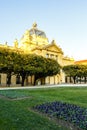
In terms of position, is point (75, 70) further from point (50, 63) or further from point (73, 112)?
point (73, 112)

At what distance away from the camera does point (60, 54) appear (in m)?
70.2

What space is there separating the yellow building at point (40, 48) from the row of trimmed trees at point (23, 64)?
39.5 feet

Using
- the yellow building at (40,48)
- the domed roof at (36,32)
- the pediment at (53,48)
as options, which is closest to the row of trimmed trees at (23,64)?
the yellow building at (40,48)

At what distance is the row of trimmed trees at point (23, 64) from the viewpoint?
39094 mm

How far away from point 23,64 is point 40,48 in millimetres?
23604

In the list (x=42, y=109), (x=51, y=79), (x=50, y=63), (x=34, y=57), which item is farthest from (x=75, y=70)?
(x=42, y=109)

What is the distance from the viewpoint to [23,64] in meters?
41.1

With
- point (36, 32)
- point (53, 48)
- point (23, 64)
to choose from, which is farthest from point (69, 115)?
point (36, 32)

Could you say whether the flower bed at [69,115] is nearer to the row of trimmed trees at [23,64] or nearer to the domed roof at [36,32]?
the row of trimmed trees at [23,64]

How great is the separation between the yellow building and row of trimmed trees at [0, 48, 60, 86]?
12.0m

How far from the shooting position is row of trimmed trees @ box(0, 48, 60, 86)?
39094mm

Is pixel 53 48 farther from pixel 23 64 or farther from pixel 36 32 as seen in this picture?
pixel 23 64

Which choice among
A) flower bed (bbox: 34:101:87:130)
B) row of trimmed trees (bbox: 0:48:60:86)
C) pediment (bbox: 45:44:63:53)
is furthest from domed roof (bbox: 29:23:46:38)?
flower bed (bbox: 34:101:87:130)

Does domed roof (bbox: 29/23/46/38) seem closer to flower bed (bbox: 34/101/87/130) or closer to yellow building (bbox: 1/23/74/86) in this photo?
yellow building (bbox: 1/23/74/86)
